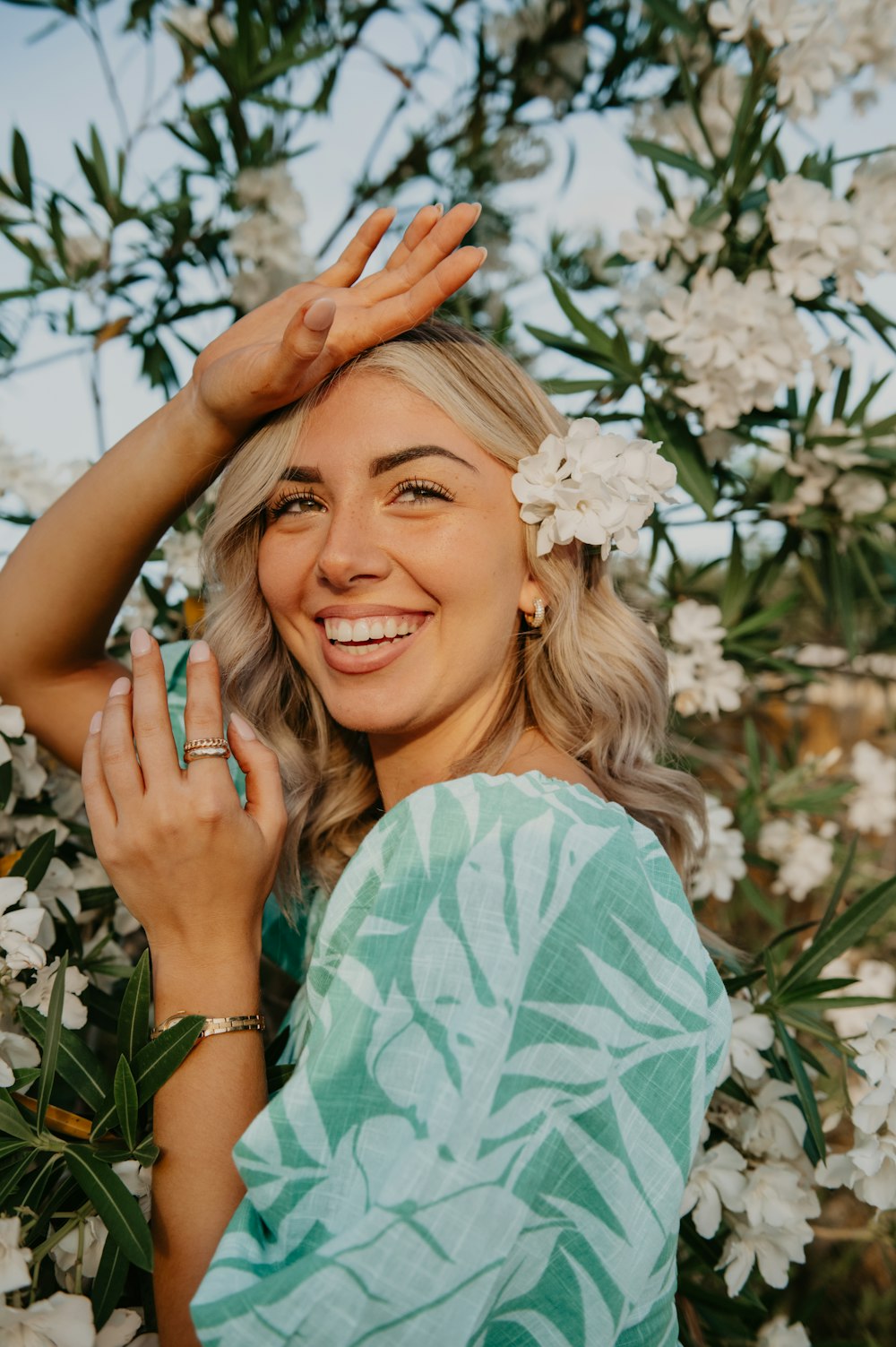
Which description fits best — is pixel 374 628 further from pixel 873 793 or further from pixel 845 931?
pixel 873 793

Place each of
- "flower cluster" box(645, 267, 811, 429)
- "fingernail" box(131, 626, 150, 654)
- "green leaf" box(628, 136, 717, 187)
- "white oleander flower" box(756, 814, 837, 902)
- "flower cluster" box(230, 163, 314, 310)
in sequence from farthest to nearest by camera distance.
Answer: "white oleander flower" box(756, 814, 837, 902) → "flower cluster" box(230, 163, 314, 310) → "green leaf" box(628, 136, 717, 187) → "flower cluster" box(645, 267, 811, 429) → "fingernail" box(131, 626, 150, 654)

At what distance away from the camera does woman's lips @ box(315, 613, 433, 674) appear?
4.66 ft

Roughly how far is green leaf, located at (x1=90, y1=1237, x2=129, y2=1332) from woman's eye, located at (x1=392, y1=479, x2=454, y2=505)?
A: 955 millimetres

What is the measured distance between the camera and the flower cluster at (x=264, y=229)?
266 cm

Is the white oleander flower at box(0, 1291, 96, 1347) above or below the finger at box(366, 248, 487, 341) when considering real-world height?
below

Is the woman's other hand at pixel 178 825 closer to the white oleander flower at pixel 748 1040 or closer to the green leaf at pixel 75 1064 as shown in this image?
the green leaf at pixel 75 1064

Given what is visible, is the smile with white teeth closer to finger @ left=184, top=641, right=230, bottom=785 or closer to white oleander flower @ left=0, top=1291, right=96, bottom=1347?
finger @ left=184, top=641, right=230, bottom=785

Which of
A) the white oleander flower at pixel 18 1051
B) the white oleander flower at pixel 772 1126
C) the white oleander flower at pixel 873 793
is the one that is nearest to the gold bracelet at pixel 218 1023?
the white oleander flower at pixel 18 1051

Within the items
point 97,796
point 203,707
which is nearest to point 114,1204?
point 97,796

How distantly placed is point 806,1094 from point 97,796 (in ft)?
3.85

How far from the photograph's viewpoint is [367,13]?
283 cm

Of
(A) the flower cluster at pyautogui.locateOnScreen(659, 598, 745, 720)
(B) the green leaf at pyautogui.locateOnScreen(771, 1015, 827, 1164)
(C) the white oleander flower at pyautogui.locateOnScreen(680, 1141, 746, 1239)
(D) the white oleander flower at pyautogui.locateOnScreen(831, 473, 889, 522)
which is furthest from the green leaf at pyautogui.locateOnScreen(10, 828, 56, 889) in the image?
(D) the white oleander flower at pyautogui.locateOnScreen(831, 473, 889, 522)

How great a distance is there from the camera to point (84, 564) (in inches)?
66.2

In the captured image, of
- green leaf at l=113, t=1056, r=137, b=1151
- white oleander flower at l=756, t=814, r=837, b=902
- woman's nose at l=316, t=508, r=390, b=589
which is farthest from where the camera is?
white oleander flower at l=756, t=814, r=837, b=902
